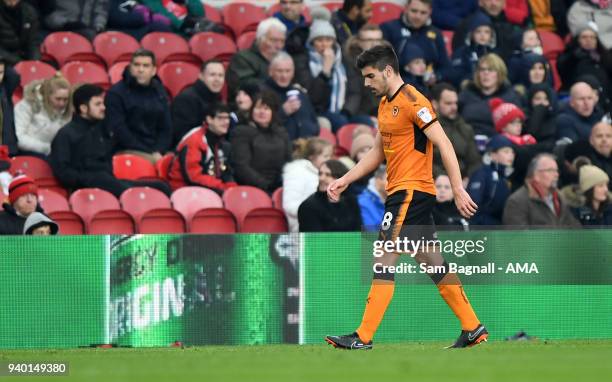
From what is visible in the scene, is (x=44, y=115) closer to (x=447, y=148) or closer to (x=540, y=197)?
(x=540, y=197)

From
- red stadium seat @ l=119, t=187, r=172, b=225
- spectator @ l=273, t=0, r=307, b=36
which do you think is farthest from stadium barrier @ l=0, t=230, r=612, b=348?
spectator @ l=273, t=0, r=307, b=36

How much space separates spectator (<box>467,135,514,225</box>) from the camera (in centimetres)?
1608

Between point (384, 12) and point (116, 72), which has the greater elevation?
point (384, 12)

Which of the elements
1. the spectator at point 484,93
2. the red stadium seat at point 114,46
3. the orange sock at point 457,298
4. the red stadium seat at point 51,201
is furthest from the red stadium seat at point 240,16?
the orange sock at point 457,298

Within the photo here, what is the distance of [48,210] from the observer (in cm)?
1506

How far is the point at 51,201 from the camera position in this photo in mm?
15141

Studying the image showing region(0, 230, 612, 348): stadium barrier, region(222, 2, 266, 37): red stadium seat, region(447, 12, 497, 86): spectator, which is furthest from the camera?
region(222, 2, 266, 37): red stadium seat

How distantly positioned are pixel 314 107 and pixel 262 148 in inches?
76.6

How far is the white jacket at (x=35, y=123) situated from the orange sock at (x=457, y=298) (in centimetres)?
614

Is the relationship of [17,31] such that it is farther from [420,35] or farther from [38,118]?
[420,35]

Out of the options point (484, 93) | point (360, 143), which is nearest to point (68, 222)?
point (360, 143)

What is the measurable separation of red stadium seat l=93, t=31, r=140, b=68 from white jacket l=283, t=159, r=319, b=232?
3027mm

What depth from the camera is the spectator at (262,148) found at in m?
16.2

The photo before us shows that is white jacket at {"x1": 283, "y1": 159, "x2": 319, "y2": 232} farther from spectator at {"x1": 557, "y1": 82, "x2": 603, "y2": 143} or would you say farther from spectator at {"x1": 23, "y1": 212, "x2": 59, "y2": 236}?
spectator at {"x1": 557, "y1": 82, "x2": 603, "y2": 143}
